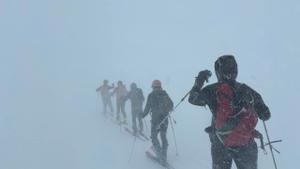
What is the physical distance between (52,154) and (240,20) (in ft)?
240

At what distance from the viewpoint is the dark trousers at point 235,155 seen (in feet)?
15.7

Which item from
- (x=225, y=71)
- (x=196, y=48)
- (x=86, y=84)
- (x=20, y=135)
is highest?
(x=196, y=48)

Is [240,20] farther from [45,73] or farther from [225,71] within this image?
[225,71]

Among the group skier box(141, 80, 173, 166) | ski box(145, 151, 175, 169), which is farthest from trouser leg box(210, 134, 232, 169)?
skier box(141, 80, 173, 166)

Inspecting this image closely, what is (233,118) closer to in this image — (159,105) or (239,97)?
(239,97)

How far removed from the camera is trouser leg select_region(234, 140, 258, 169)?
4781 mm

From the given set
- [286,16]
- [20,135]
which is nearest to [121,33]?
[286,16]

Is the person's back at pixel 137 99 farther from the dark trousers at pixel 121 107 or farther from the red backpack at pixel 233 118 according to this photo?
the red backpack at pixel 233 118

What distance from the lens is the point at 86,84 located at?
35438 millimetres

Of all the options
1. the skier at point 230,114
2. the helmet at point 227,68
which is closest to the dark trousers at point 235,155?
the skier at point 230,114

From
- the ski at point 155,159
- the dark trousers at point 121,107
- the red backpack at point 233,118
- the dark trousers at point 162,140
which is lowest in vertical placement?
the ski at point 155,159

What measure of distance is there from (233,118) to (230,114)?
0.06 metres

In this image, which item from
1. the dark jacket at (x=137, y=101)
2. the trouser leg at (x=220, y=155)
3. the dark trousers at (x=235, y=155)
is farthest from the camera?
the dark jacket at (x=137, y=101)

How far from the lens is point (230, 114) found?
15.4ft
